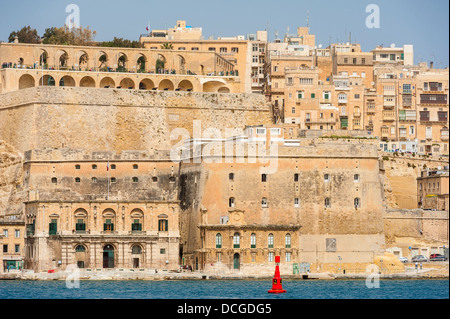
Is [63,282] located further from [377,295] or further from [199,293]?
[377,295]

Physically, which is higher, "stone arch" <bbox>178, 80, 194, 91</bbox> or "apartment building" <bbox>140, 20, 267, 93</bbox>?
"apartment building" <bbox>140, 20, 267, 93</bbox>

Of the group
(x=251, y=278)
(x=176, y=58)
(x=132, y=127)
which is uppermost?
(x=176, y=58)

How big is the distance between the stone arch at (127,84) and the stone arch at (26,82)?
609 cm

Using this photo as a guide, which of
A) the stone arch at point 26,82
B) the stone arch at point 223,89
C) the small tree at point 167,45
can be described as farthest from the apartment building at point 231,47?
the stone arch at point 26,82

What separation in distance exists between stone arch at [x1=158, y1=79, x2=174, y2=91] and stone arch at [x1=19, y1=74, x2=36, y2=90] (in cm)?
856

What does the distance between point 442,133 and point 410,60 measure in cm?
1599

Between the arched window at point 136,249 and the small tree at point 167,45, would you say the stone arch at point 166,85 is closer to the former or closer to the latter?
the small tree at point 167,45

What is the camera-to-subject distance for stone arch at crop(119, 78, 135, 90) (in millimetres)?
64938

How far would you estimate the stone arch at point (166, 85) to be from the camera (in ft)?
215

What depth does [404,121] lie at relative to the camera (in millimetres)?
69375

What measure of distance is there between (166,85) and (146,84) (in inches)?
53.6

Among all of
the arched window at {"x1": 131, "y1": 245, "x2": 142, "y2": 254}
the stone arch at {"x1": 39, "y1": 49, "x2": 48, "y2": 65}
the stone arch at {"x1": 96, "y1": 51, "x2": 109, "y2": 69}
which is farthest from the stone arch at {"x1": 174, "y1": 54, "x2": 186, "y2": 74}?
the arched window at {"x1": 131, "y1": 245, "x2": 142, "y2": 254}

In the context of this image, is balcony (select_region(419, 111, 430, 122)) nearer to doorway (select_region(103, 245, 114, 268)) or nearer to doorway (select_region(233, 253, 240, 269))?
doorway (select_region(233, 253, 240, 269))
